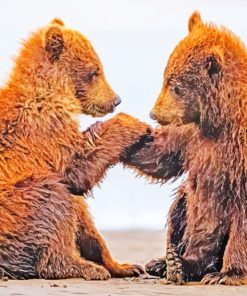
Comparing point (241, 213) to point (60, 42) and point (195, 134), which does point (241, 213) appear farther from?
point (60, 42)

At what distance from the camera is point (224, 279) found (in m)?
12.6

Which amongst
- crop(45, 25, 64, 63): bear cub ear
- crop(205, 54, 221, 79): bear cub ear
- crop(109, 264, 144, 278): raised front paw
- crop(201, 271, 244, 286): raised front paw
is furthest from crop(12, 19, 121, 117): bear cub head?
crop(201, 271, 244, 286): raised front paw

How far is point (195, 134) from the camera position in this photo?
42.2 feet

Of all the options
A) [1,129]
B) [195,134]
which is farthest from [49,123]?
[195,134]

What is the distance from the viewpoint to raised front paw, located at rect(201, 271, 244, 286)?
12555 millimetres

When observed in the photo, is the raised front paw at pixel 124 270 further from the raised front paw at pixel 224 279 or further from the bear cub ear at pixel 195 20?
the bear cub ear at pixel 195 20

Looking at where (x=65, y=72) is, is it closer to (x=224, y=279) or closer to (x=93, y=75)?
(x=93, y=75)

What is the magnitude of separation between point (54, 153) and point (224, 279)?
172 cm

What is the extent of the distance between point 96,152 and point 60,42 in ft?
3.19

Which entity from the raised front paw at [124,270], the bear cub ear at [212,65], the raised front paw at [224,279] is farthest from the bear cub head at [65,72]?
the raised front paw at [224,279]

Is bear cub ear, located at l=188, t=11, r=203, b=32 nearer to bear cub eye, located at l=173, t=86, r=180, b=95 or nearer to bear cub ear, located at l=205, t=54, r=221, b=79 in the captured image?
bear cub ear, located at l=205, t=54, r=221, b=79

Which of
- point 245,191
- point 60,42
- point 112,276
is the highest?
point 60,42

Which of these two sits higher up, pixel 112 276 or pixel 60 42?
pixel 60 42

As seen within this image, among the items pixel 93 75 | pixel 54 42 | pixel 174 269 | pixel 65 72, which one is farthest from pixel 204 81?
pixel 174 269
